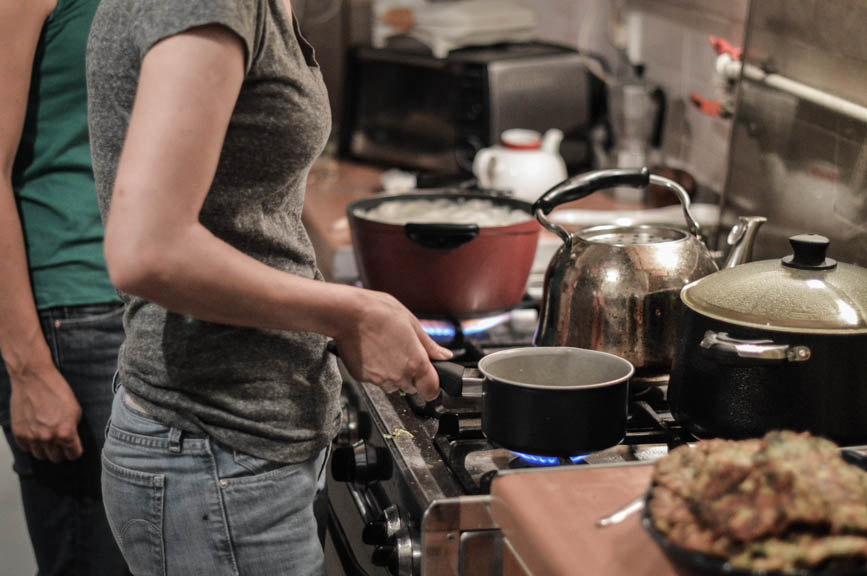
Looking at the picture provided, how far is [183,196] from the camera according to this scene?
77cm

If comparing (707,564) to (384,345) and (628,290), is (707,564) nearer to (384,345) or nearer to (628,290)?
(384,345)

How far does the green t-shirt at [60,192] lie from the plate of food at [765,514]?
3.04ft

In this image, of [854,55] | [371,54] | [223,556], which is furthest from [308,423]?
[371,54]

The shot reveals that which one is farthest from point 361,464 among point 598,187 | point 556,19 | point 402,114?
point 556,19

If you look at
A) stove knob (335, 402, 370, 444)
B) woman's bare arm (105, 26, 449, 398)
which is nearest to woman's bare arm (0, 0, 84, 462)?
stove knob (335, 402, 370, 444)

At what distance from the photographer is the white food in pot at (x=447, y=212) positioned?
5.07ft

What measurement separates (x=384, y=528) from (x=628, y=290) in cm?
37

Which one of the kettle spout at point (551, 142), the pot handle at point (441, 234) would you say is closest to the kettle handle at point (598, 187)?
the pot handle at point (441, 234)

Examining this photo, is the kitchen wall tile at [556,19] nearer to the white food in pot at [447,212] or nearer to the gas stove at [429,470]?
the white food in pot at [447,212]

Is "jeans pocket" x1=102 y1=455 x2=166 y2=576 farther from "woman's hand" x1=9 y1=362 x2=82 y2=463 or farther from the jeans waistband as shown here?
"woman's hand" x1=9 y1=362 x2=82 y2=463

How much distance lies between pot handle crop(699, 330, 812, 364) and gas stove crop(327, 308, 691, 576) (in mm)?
144

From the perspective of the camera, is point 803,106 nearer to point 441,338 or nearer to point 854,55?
point 854,55

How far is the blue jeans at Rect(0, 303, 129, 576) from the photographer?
4.64 ft

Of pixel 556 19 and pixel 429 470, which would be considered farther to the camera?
pixel 556 19
